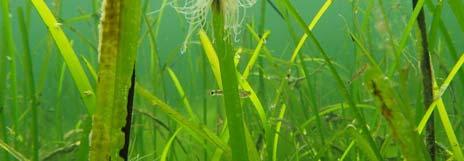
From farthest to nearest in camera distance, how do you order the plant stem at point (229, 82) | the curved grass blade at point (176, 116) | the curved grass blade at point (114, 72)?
the curved grass blade at point (176, 116) → the plant stem at point (229, 82) → the curved grass blade at point (114, 72)

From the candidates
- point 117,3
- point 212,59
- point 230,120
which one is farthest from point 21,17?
point 117,3

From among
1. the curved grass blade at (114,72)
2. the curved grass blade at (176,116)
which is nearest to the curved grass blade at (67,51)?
the curved grass blade at (176,116)

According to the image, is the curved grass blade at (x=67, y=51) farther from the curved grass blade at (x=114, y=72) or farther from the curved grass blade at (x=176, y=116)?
the curved grass blade at (x=114, y=72)

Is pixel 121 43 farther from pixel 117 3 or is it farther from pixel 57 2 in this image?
pixel 57 2

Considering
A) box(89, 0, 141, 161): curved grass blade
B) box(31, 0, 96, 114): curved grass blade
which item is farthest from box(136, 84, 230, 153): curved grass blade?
box(89, 0, 141, 161): curved grass blade

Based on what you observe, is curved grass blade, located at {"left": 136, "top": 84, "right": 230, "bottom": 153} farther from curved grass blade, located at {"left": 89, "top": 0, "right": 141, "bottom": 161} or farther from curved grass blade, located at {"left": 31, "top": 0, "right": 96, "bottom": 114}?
curved grass blade, located at {"left": 89, "top": 0, "right": 141, "bottom": 161}

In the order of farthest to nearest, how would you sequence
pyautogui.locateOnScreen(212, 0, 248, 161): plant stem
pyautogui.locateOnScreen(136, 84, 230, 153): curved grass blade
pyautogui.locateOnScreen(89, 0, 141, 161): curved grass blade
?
pyautogui.locateOnScreen(136, 84, 230, 153): curved grass blade < pyautogui.locateOnScreen(212, 0, 248, 161): plant stem < pyautogui.locateOnScreen(89, 0, 141, 161): curved grass blade

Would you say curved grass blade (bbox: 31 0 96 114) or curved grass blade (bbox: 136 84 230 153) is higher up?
curved grass blade (bbox: 31 0 96 114)

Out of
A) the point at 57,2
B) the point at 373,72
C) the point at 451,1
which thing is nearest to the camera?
the point at 373,72

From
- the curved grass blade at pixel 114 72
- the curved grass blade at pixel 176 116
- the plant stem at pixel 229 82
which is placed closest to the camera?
the curved grass blade at pixel 114 72

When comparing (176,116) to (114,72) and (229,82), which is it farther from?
(114,72)

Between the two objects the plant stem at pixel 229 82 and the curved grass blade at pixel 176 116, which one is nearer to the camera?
the plant stem at pixel 229 82
